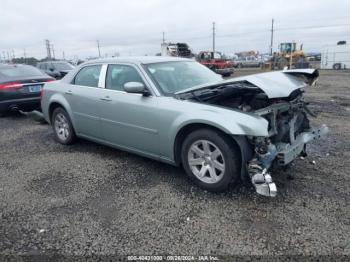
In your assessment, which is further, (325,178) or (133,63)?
(133,63)

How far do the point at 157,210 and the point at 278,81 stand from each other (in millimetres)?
2131

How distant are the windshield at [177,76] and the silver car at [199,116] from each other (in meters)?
0.02

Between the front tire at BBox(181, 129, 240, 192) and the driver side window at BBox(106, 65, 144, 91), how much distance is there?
128 centimetres

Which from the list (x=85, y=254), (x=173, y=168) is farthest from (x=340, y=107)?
(x=85, y=254)

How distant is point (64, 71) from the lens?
14.9m

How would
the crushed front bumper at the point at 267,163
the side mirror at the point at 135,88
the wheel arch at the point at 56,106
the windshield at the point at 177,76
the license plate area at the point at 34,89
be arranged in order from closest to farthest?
the crushed front bumper at the point at 267,163 < the side mirror at the point at 135,88 < the windshield at the point at 177,76 < the wheel arch at the point at 56,106 < the license plate area at the point at 34,89

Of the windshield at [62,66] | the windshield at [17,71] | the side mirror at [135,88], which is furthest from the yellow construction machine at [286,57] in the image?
the side mirror at [135,88]

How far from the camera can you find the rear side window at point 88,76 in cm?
525

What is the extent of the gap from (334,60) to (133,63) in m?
34.9

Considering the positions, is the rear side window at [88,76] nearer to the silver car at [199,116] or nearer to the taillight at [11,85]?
the silver car at [199,116]

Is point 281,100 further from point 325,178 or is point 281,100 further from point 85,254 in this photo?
point 85,254

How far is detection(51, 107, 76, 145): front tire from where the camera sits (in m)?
5.84

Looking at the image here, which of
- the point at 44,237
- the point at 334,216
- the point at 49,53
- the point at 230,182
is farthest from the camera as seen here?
the point at 49,53

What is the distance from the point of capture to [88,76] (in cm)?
546
